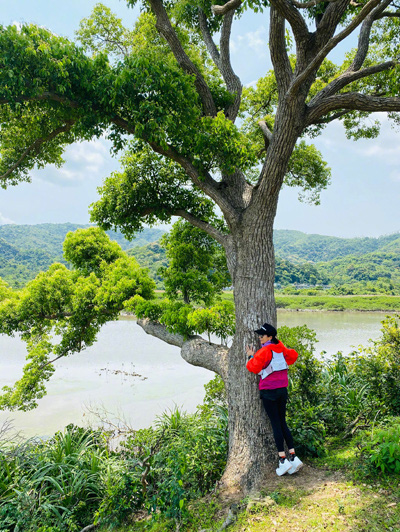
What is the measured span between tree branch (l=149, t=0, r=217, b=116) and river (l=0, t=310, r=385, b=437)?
5.14m

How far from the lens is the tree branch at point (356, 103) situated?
3516 millimetres

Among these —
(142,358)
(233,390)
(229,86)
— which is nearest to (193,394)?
(142,358)

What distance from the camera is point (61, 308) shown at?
24.3ft

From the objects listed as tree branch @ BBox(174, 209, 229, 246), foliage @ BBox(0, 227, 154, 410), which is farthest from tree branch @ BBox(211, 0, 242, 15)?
foliage @ BBox(0, 227, 154, 410)

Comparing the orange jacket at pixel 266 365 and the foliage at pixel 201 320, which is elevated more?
the foliage at pixel 201 320

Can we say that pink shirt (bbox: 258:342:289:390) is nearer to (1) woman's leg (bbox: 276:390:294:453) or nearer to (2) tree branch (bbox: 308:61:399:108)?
(1) woman's leg (bbox: 276:390:294:453)

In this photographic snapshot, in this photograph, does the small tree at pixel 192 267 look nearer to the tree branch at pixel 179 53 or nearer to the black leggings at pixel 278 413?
the tree branch at pixel 179 53

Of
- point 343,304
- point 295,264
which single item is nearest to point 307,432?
point 343,304

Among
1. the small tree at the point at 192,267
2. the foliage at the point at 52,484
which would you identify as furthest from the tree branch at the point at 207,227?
the foliage at the point at 52,484

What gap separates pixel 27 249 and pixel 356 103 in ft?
323

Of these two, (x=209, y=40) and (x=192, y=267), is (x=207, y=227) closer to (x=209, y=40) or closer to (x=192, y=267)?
(x=192, y=267)

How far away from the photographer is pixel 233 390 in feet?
12.7

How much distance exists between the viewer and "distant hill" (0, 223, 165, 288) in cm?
4700

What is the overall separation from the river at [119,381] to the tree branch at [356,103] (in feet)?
14.6
